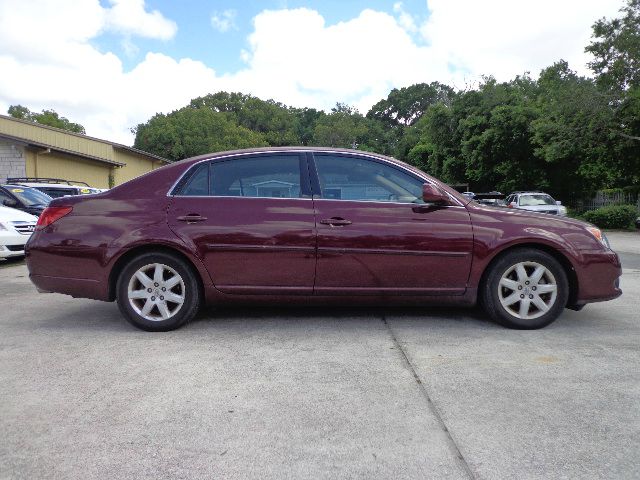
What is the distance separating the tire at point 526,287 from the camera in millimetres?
4633

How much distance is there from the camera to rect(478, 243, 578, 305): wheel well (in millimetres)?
4668

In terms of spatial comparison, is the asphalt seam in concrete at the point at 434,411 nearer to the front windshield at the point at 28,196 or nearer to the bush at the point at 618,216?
the front windshield at the point at 28,196

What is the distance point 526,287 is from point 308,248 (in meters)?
1.94

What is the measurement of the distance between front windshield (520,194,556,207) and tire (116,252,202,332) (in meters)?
17.8

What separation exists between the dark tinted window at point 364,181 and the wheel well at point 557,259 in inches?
33.1

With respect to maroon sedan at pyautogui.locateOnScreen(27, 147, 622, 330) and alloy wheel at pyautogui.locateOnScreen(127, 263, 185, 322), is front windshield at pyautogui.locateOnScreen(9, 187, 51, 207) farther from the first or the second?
alloy wheel at pyautogui.locateOnScreen(127, 263, 185, 322)

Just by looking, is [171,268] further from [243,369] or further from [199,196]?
[243,369]

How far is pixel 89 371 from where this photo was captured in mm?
3631

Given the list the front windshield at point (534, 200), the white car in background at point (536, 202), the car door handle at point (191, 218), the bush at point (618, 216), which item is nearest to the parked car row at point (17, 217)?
the car door handle at point (191, 218)

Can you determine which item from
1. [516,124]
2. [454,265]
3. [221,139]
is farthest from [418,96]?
[454,265]

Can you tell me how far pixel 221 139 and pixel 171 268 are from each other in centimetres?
6053

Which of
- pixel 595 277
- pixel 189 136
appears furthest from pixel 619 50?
pixel 189 136

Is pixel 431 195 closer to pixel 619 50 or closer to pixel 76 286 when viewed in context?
pixel 76 286

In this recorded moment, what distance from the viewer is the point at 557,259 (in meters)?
4.75
